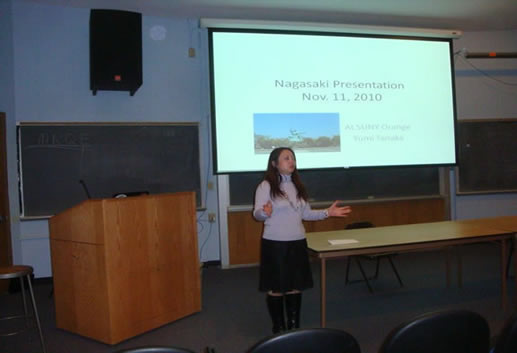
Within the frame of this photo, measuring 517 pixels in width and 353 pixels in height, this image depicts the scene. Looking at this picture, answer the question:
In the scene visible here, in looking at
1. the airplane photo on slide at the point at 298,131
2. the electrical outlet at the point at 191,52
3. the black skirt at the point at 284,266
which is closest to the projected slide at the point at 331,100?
the airplane photo on slide at the point at 298,131

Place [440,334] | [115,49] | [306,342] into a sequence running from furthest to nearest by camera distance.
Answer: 1. [115,49]
2. [440,334]
3. [306,342]

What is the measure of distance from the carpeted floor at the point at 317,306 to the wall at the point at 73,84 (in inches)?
26.0

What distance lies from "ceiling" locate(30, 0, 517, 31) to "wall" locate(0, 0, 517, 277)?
271mm

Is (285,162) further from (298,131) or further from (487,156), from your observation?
(487,156)

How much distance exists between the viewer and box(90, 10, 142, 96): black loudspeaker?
168 inches

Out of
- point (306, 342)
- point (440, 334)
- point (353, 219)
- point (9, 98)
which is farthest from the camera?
point (353, 219)

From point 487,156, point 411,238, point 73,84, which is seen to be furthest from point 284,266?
point 487,156

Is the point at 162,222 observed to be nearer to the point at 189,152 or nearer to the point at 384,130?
the point at 189,152

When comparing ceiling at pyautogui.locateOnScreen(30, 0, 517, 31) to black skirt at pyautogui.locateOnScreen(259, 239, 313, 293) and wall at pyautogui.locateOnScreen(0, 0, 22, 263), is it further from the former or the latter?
black skirt at pyautogui.locateOnScreen(259, 239, 313, 293)

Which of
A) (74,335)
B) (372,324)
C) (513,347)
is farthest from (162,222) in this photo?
(513,347)

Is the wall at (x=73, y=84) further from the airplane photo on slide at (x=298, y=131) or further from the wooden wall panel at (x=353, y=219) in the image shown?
the airplane photo on slide at (x=298, y=131)

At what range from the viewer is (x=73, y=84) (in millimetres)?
4812

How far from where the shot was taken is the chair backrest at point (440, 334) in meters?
1.27

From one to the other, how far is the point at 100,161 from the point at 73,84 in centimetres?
97
